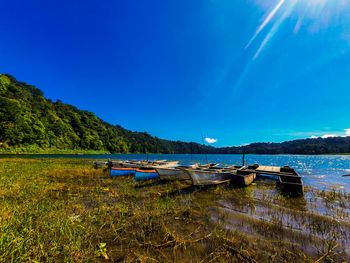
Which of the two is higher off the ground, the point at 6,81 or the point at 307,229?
the point at 6,81

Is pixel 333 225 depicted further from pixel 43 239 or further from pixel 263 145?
pixel 263 145

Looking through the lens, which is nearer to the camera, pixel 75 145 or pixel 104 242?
pixel 104 242

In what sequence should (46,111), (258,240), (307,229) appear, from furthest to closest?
(46,111) → (307,229) → (258,240)

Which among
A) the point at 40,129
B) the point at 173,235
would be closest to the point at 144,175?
the point at 173,235

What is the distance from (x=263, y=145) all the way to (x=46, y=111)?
215134 mm

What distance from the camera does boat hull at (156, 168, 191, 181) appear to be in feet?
40.4

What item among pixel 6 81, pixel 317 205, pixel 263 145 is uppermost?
pixel 6 81

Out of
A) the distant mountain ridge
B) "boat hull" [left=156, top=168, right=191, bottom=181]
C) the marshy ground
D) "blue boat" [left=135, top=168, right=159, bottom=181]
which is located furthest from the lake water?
the marshy ground

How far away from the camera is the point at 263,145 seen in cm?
17525

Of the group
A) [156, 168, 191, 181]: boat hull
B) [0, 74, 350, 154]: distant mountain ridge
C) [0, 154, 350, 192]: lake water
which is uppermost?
[0, 74, 350, 154]: distant mountain ridge

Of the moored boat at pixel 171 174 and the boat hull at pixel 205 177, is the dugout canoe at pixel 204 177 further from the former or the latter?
the moored boat at pixel 171 174

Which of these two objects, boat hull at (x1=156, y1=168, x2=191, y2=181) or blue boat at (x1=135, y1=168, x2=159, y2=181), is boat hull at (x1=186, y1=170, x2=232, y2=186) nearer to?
boat hull at (x1=156, y1=168, x2=191, y2=181)

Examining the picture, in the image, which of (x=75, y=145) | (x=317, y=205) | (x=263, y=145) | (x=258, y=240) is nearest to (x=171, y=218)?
(x=258, y=240)

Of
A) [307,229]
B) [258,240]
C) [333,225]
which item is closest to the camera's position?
[258,240]
